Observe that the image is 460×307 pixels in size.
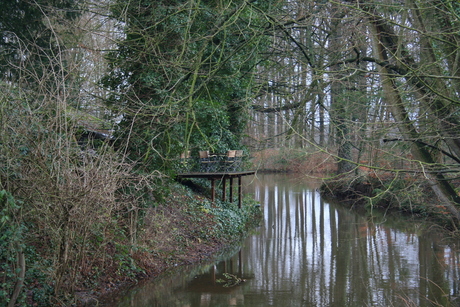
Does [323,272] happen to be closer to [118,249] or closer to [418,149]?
[418,149]

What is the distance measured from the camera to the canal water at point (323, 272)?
818cm

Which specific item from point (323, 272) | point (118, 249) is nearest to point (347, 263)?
point (323, 272)

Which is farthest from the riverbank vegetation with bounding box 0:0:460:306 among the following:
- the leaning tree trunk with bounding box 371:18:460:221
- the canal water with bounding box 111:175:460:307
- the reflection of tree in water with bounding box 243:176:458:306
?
the reflection of tree in water with bounding box 243:176:458:306

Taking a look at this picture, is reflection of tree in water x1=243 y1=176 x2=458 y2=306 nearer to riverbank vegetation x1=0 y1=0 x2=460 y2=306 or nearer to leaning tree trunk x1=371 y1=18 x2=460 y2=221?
leaning tree trunk x1=371 y1=18 x2=460 y2=221

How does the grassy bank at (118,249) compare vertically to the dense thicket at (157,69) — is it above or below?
below

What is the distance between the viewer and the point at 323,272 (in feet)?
32.6

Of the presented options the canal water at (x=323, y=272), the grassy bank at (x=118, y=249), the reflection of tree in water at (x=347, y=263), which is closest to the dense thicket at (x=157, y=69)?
the grassy bank at (x=118, y=249)

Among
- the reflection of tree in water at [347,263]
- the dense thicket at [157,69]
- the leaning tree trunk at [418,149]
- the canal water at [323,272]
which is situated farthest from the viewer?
the dense thicket at [157,69]

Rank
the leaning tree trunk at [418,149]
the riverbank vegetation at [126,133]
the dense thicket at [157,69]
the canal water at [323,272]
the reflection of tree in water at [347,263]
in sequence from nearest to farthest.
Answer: the riverbank vegetation at [126,133] → the leaning tree trunk at [418,149] → the canal water at [323,272] → the reflection of tree in water at [347,263] → the dense thicket at [157,69]

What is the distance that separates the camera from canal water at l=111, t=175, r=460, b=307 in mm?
8180

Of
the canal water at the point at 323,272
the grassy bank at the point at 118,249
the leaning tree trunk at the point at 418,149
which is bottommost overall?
the canal water at the point at 323,272

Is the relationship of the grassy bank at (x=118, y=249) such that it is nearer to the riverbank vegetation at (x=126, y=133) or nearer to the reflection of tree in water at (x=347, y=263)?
the riverbank vegetation at (x=126, y=133)

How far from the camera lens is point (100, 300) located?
7.61 m

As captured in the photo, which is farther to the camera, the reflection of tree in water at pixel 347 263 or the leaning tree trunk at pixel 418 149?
the reflection of tree in water at pixel 347 263
